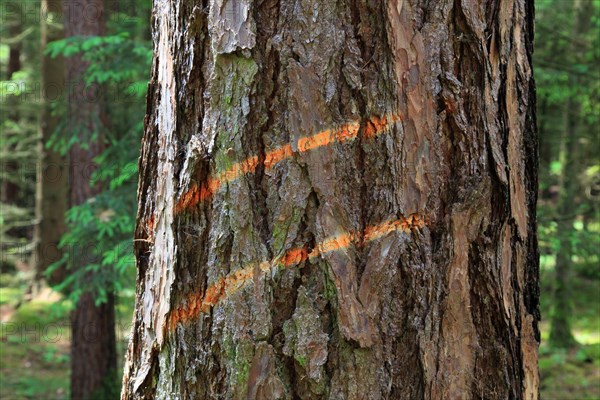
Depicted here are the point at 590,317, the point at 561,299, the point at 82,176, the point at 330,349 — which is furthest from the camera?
the point at 590,317

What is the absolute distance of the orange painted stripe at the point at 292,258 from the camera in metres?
1.26

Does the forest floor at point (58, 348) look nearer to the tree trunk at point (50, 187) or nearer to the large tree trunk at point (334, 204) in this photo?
the tree trunk at point (50, 187)

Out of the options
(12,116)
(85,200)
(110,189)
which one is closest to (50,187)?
(12,116)

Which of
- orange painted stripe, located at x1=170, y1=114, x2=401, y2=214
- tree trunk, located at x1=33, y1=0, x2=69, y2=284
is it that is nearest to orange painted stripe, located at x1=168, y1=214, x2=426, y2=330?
orange painted stripe, located at x1=170, y1=114, x2=401, y2=214

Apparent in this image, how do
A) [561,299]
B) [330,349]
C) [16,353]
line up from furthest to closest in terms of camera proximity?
[16,353]
[561,299]
[330,349]

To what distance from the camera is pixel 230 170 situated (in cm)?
128

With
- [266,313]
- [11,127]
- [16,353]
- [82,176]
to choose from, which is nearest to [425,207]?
[266,313]

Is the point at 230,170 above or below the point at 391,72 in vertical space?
below

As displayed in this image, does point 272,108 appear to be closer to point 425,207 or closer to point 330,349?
point 425,207

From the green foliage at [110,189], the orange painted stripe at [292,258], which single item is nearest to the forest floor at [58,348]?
the green foliage at [110,189]

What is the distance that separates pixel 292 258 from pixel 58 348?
11.2 meters

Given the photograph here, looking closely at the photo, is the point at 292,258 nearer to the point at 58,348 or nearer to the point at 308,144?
the point at 308,144

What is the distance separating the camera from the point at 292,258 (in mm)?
1266

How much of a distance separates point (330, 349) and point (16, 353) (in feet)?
36.3
